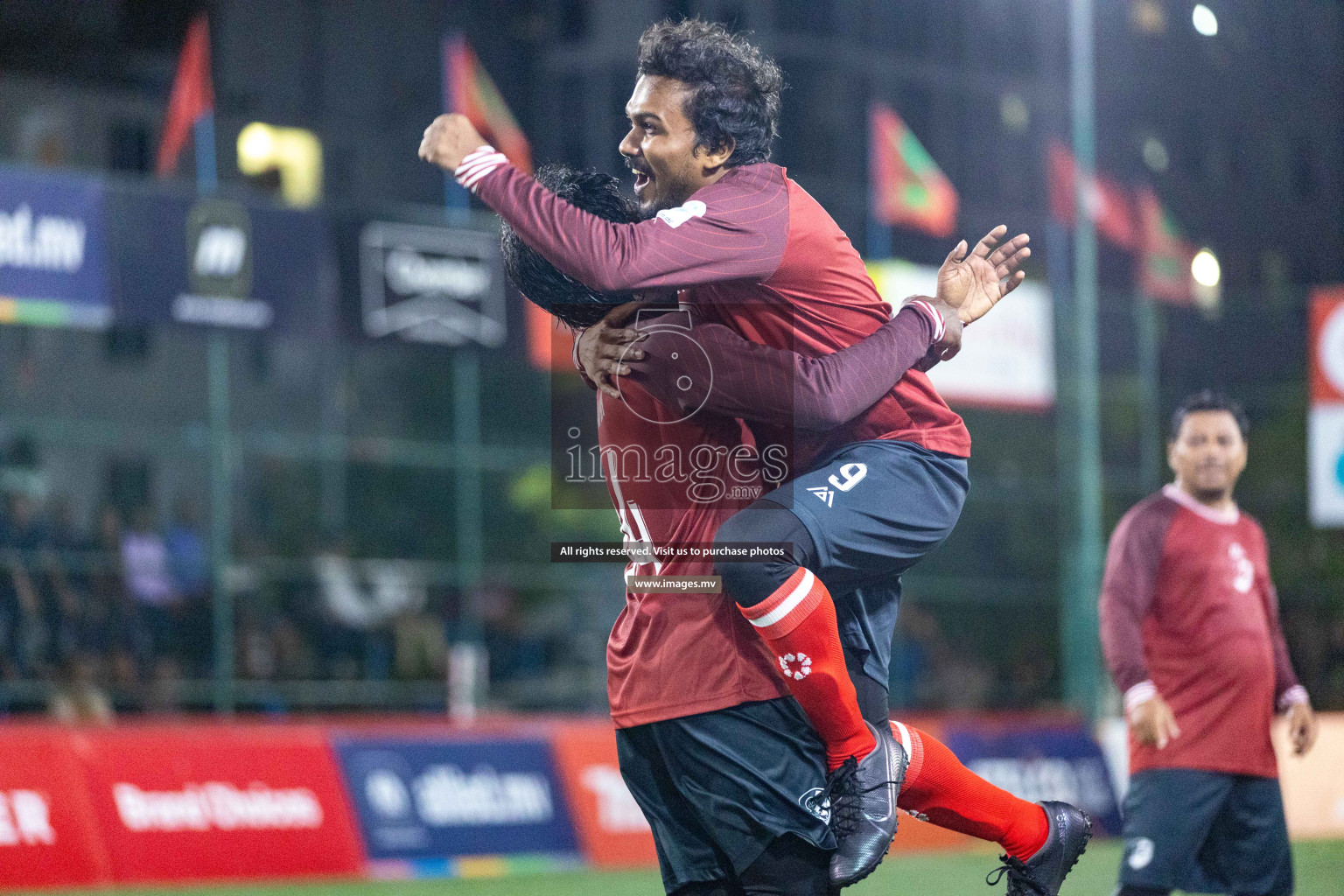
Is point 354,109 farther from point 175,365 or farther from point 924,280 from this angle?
point 924,280

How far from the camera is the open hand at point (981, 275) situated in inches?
164

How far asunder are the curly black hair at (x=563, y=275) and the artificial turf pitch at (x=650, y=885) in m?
6.13

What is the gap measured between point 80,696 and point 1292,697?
30.3ft

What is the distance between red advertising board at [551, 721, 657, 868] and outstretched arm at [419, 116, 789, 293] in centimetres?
799

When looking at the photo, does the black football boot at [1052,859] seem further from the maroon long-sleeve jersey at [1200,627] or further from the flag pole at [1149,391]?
the flag pole at [1149,391]

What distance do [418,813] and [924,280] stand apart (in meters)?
7.45

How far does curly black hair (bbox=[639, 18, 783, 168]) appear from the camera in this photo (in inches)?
151

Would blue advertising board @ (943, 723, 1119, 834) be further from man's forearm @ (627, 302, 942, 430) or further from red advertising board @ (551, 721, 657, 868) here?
man's forearm @ (627, 302, 942, 430)

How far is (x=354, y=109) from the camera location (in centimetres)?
2969

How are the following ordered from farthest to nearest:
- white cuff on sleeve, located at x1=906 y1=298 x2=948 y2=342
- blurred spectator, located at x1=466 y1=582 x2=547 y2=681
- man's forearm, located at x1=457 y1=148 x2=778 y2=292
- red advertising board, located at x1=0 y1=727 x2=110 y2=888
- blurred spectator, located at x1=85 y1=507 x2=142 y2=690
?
blurred spectator, located at x1=466 y1=582 x2=547 y2=681 < blurred spectator, located at x1=85 y1=507 x2=142 y2=690 < red advertising board, located at x1=0 y1=727 x2=110 y2=888 < white cuff on sleeve, located at x1=906 y1=298 x2=948 y2=342 < man's forearm, located at x1=457 y1=148 x2=778 y2=292

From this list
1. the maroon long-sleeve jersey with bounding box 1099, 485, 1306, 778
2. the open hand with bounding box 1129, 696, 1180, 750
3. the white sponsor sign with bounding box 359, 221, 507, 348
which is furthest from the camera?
the white sponsor sign with bounding box 359, 221, 507, 348

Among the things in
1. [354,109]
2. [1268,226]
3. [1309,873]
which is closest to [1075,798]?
[1309,873]

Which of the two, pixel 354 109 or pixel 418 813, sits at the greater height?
pixel 354 109

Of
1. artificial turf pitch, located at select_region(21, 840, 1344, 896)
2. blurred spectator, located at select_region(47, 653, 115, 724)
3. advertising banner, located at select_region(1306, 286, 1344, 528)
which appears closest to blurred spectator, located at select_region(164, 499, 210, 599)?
blurred spectator, located at select_region(47, 653, 115, 724)
